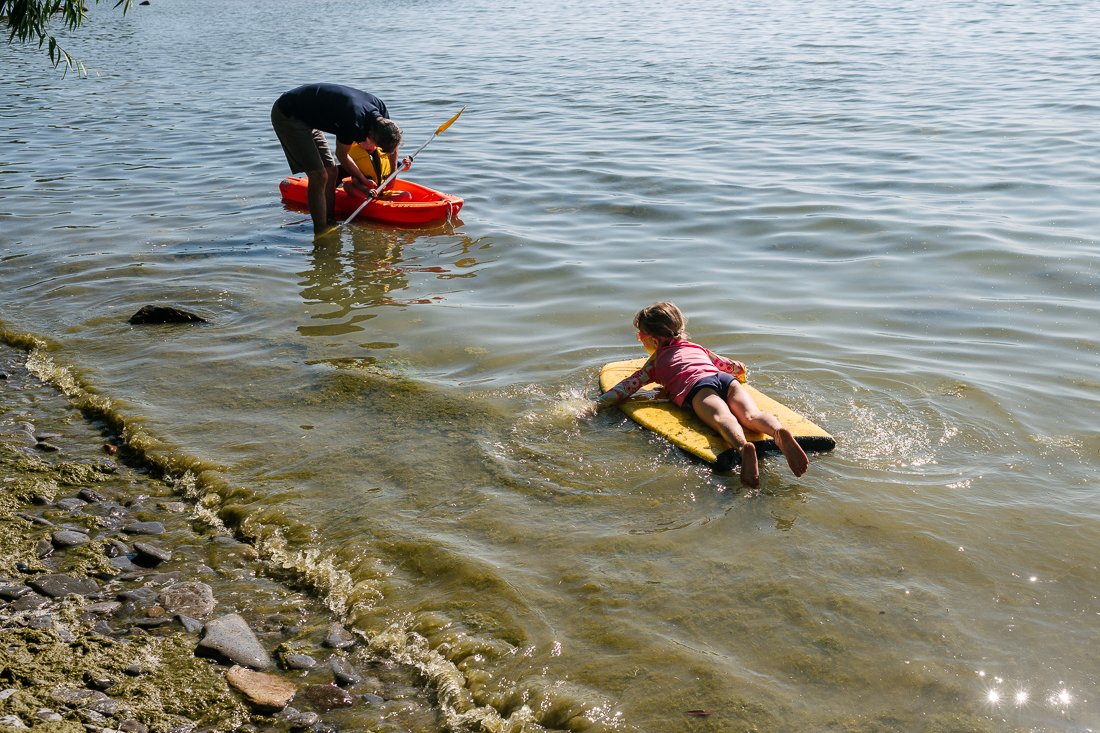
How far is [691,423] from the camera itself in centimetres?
572

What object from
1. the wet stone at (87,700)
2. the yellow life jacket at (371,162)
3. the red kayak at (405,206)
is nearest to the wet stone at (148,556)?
the wet stone at (87,700)

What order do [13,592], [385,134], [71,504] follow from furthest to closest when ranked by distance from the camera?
[385,134]
[71,504]
[13,592]

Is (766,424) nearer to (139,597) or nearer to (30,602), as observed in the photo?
(139,597)

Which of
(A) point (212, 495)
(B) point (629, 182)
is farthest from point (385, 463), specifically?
(B) point (629, 182)

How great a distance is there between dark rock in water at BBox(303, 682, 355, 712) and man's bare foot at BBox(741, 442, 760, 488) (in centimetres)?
238

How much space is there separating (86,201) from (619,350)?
7.92m

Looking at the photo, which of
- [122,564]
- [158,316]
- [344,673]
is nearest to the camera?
[344,673]

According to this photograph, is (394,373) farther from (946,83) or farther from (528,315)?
(946,83)

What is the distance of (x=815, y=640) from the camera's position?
392 cm

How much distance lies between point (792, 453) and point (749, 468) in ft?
0.75

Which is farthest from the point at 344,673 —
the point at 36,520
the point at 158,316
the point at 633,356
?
the point at 158,316

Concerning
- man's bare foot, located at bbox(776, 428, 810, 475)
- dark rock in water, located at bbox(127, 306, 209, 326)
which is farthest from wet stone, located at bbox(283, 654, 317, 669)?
dark rock in water, located at bbox(127, 306, 209, 326)

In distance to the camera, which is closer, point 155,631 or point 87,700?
point 87,700

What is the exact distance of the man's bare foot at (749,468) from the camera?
5.12m
